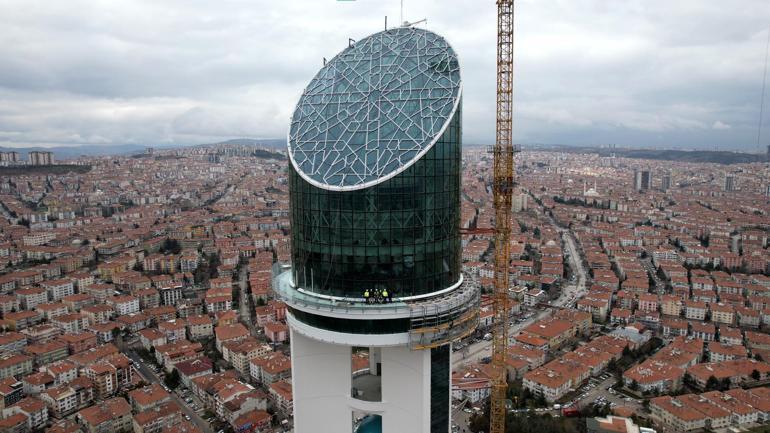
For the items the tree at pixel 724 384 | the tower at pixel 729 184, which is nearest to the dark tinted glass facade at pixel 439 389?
the tree at pixel 724 384

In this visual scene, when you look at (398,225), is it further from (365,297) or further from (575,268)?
(575,268)

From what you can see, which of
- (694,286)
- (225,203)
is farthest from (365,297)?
(225,203)

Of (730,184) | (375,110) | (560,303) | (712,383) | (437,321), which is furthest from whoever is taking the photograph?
(730,184)

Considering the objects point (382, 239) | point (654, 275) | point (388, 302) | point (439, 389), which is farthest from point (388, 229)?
point (654, 275)

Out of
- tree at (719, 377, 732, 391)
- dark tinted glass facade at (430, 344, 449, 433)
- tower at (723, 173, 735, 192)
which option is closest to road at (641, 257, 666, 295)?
tree at (719, 377, 732, 391)

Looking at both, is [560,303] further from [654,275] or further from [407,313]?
[407,313]

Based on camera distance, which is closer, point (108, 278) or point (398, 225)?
point (398, 225)

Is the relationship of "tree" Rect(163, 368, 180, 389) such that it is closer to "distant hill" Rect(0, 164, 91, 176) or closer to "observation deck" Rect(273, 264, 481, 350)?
"observation deck" Rect(273, 264, 481, 350)
